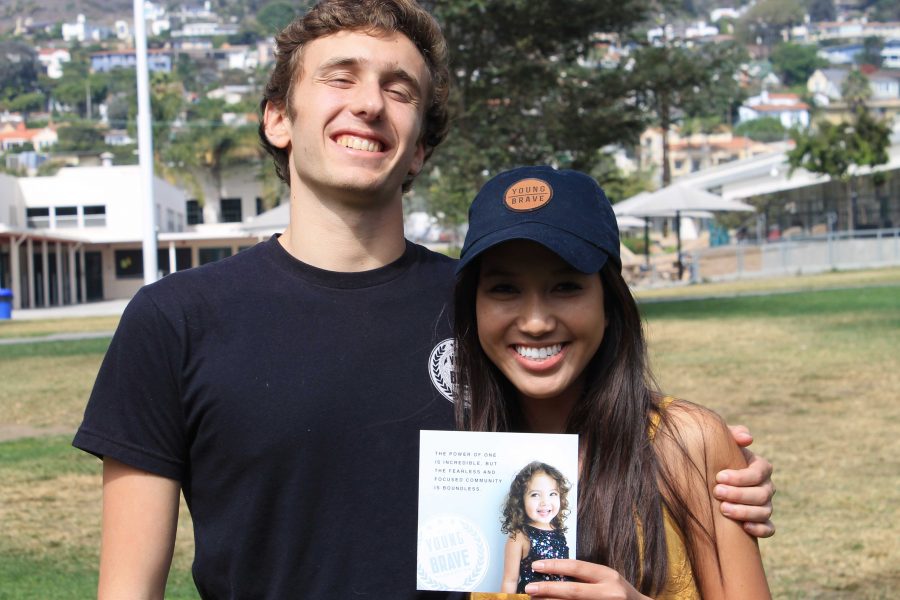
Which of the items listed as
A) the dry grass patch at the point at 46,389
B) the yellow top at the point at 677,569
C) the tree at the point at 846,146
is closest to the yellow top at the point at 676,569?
the yellow top at the point at 677,569

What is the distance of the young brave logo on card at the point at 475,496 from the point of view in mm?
2373

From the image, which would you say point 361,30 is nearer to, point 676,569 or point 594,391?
point 594,391

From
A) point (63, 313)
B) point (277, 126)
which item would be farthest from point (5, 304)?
point (277, 126)

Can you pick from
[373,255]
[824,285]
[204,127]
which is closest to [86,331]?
[824,285]

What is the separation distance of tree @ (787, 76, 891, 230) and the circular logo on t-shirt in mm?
49860

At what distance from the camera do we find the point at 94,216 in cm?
6200

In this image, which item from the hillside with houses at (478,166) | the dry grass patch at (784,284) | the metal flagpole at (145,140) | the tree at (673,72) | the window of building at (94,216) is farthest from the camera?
the window of building at (94,216)

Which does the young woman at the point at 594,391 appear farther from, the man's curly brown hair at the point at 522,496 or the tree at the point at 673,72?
the tree at the point at 673,72

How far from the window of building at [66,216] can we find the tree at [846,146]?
35.1 m

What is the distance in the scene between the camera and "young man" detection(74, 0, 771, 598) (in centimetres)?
253

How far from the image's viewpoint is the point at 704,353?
54.7 feet

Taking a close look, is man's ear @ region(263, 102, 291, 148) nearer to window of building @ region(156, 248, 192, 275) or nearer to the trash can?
the trash can

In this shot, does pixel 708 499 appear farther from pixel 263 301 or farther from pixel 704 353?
pixel 704 353

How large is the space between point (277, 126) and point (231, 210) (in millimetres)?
74251
